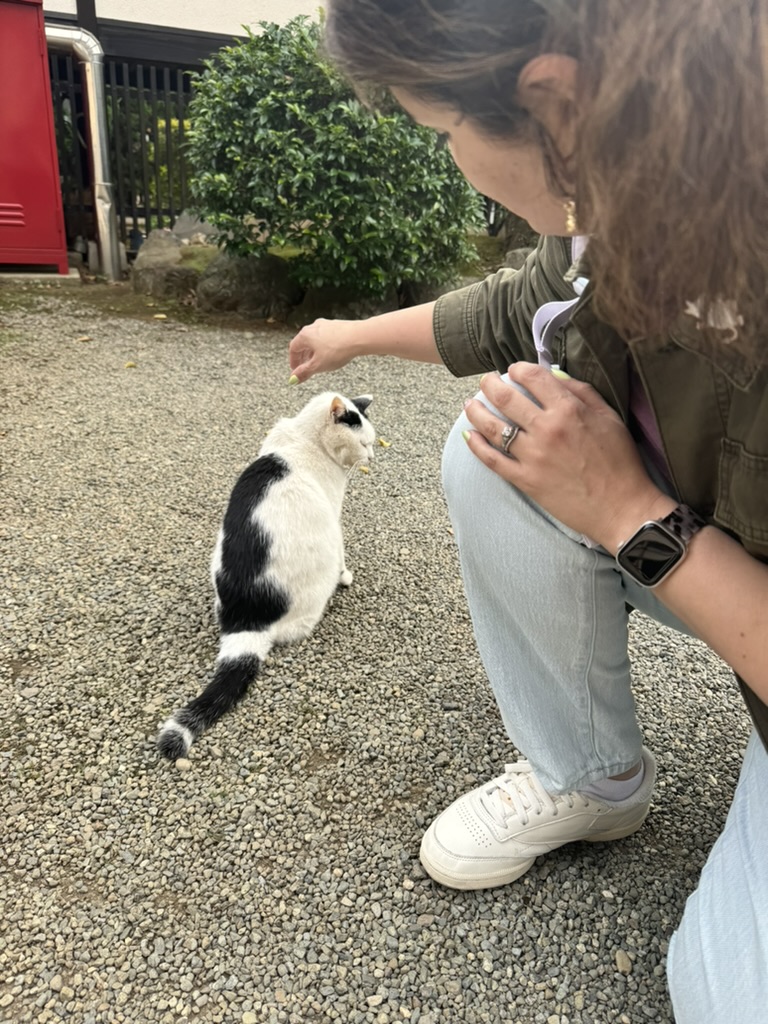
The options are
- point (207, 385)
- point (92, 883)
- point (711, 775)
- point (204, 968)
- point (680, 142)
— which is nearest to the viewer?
point (680, 142)

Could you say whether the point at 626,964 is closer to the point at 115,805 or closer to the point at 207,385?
the point at 115,805

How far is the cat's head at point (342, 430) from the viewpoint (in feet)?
7.33

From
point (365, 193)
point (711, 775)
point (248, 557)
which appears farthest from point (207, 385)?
point (711, 775)

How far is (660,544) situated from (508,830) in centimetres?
72

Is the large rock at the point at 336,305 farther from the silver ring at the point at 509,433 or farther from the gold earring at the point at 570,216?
the gold earring at the point at 570,216

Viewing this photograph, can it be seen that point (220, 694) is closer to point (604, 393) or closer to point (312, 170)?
point (604, 393)

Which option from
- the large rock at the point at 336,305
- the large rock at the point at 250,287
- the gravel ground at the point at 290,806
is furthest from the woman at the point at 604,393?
the large rock at the point at 250,287

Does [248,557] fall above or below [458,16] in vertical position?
below

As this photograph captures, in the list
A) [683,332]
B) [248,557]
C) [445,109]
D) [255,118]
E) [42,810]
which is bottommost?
[42,810]

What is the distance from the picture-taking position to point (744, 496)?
0.83m

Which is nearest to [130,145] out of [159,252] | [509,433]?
[159,252]

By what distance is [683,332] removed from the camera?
72 centimetres

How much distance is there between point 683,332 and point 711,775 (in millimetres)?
1299

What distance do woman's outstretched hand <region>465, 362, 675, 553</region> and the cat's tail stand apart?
1.08 metres
